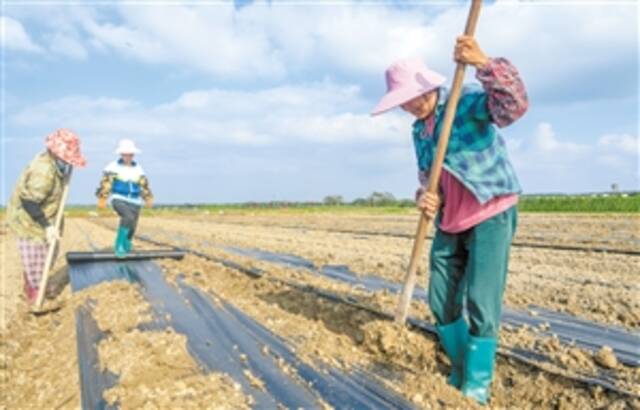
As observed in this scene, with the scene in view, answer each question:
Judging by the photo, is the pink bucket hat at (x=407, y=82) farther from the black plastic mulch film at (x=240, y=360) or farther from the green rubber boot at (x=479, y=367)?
the black plastic mulch film at (x=240, y=360)

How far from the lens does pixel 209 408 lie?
2670 mm

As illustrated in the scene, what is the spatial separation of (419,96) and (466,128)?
306mm

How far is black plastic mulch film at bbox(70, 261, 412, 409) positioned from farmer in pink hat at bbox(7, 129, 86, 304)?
5.17 ft

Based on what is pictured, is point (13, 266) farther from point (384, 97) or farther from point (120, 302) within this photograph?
point (384, 97)

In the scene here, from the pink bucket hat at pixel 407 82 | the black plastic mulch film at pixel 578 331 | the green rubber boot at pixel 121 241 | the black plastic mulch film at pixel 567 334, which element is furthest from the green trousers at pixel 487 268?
the green rubber boot at pixel 121 241

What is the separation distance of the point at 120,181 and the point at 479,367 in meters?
6.40

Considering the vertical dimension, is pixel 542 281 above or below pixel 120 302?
above

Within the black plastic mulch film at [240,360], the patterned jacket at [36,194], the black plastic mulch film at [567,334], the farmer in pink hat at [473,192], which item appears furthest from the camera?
the patterned jacket at [36,194]

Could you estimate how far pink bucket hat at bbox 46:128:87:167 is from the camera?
5.85 metres

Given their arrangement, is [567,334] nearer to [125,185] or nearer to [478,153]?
[478,153]

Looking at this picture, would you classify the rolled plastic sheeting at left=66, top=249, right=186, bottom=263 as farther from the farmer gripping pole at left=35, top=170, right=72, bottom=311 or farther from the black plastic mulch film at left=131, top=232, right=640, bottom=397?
the black plastic mulch film at left=131, top=232, right=640, bottom=397

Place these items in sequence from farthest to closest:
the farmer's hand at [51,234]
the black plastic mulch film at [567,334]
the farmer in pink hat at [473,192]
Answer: the farmer's hand at [51,234]
the black plastic mulch film at [567,334]
the farmer in pink hat at [473,192]

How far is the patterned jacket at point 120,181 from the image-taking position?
780cm

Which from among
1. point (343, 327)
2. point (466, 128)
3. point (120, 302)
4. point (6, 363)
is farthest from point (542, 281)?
point (6, 363)
